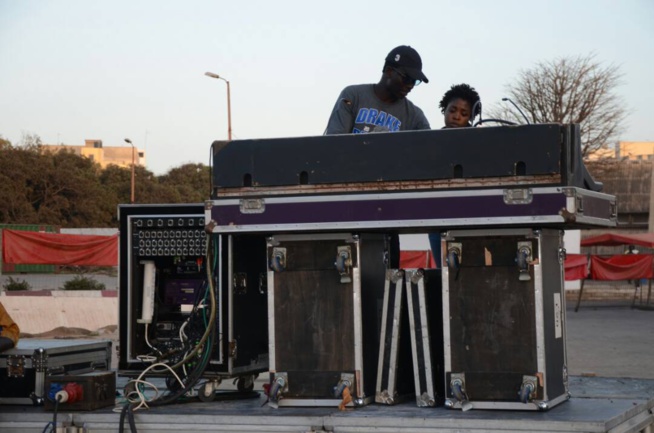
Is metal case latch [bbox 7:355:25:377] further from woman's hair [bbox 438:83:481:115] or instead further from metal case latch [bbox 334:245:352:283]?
woman's hair [bbox 438:83:481:115]

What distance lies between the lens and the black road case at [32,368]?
548 cm

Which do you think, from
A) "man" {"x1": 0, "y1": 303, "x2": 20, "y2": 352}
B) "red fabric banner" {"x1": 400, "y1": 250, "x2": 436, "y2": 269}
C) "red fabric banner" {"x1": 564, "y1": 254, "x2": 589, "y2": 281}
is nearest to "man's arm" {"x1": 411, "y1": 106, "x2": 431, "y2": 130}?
"man" {"x1": 0, "y1": 303, "x2": 20, "y2": 352}

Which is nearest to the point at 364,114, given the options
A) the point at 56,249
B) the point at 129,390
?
the point at 129,390

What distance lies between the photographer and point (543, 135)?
461 centimetres

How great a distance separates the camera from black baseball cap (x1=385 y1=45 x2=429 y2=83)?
5.95 meters

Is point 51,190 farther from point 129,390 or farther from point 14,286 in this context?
point 129,390

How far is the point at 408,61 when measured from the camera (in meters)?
5.96

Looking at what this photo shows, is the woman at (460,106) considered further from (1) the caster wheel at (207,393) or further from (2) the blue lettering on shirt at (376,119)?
(1) the caster wheel at (207,393)

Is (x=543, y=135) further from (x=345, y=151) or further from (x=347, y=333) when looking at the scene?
(x=347, y=333)

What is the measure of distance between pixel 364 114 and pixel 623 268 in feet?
59.5

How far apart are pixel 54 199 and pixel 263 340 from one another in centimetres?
5596

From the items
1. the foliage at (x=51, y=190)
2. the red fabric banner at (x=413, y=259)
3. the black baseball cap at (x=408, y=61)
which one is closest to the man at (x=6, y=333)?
the black baseball cap at (x=408, y=61)

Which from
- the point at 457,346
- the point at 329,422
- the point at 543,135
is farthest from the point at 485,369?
the point at 543,135

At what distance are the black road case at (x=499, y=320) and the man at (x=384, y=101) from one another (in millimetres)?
1410
